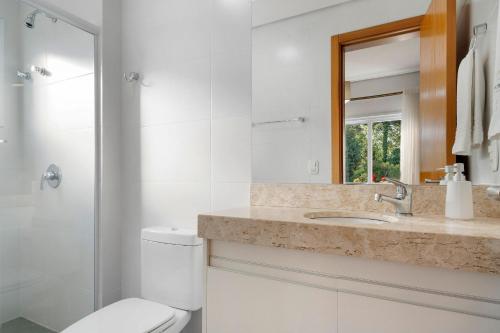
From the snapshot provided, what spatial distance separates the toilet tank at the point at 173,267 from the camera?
1.36 metres

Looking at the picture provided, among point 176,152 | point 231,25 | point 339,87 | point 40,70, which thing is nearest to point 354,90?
point 339,87

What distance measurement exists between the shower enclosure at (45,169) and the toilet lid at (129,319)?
0.55 m

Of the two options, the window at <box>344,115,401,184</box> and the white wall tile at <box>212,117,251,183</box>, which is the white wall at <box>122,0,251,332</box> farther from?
the window at <box>344,115,401,184</box>

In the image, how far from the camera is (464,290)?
64 centimetres

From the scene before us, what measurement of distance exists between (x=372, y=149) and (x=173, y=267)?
39.9 inches

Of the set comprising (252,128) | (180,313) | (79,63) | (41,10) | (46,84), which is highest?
(41,10)

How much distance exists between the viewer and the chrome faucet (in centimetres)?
102

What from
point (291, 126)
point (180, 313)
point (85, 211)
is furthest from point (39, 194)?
point (291, 126)

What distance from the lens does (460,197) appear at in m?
0.91

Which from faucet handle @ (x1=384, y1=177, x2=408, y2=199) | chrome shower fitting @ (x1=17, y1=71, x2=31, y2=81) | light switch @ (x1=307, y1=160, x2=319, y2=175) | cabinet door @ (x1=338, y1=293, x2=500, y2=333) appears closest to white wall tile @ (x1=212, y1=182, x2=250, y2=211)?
light switch @ (x1=307, y1=160, x2=319, y2=175)

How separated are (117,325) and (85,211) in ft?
2.68

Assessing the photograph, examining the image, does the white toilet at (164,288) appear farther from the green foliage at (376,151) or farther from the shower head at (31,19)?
the shower head at (31,19)

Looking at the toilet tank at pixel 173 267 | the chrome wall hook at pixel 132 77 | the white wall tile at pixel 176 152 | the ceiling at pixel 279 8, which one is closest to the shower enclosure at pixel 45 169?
the chrome wall hook at pixel 132 77

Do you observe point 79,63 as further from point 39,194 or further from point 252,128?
point 252,128
